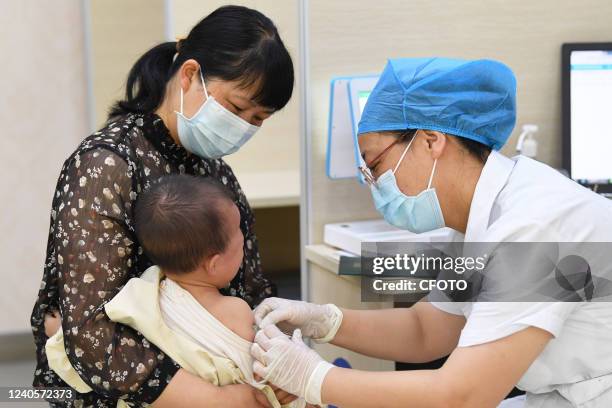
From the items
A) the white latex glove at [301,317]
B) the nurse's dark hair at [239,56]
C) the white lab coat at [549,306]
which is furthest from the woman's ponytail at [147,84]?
the white lab coat at [549,306]

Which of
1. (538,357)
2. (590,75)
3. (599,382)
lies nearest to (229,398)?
(538,357)

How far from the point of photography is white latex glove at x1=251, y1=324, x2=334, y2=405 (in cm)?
137

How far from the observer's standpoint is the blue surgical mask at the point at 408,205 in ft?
4.95

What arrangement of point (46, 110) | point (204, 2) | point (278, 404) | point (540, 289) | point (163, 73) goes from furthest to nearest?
1. point (46, 110)
2. point (204, 2)
3. point (163, 73)
4. point (278, 404)
5. point (540, 289)

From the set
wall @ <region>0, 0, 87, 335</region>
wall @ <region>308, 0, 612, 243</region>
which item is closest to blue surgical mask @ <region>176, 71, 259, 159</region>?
wall @ <region>308, 0, 612, 243</region>

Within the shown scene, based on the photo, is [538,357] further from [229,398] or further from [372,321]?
[229,398]

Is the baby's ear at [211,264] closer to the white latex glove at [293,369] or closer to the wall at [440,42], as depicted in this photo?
the white latex glove at [293,369]

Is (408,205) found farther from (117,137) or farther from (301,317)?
(117,137)

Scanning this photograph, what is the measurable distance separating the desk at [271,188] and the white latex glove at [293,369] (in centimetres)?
174

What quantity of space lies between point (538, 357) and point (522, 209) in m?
0.28

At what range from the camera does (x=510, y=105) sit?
1509 millimetres

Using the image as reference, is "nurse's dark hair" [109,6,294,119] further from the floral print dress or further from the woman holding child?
the floral print dress

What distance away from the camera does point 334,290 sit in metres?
2.31

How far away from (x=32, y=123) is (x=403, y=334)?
2497 mm
